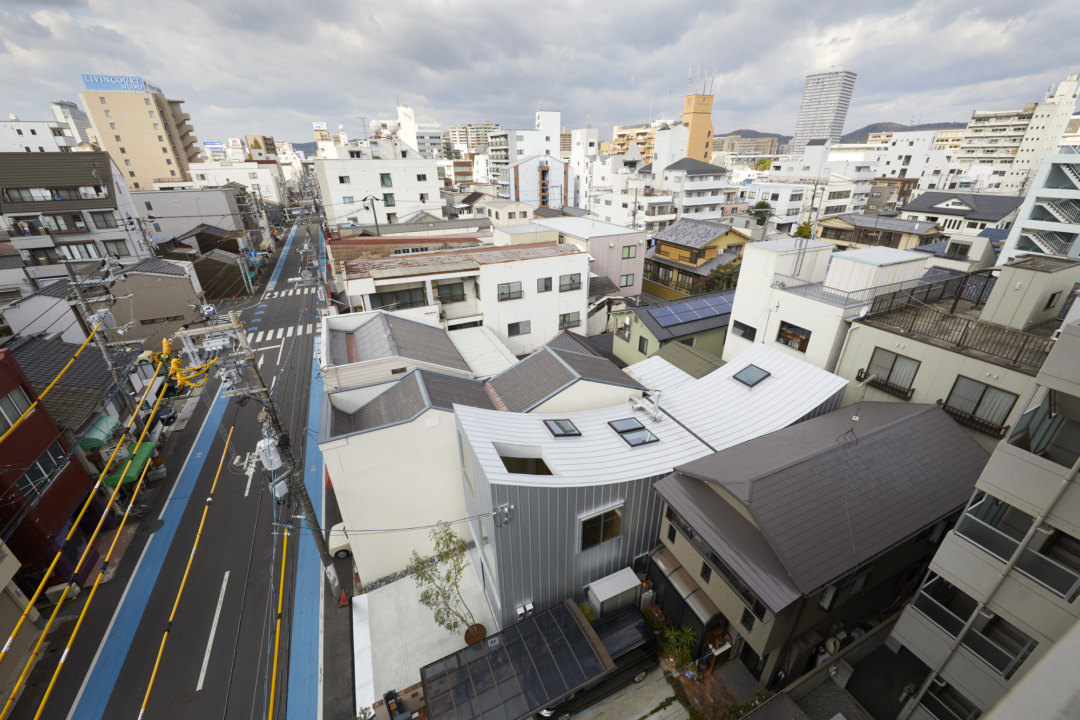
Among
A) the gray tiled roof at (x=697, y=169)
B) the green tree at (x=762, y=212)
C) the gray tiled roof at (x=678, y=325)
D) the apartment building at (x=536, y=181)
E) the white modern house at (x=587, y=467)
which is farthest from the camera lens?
the apartment building at (x=536, y=181)

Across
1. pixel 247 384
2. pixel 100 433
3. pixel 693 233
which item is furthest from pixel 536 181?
pixel 247 384

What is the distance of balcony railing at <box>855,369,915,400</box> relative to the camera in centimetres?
1550

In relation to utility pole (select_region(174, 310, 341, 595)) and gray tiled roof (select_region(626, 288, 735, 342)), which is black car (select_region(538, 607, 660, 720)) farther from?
gray tiled roof (select_region(626, 288, 735, 342))

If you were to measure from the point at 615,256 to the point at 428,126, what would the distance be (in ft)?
497

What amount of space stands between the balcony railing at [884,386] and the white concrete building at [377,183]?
52832mm

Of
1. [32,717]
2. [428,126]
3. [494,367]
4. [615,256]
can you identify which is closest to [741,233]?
[615,256]

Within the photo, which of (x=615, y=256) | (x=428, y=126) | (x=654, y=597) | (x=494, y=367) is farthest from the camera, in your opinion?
(x=428, y=126)

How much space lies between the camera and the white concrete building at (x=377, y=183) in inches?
2092

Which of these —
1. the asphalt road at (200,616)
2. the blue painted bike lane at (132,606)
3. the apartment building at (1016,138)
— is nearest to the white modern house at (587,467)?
the asphalt road at (200,616)

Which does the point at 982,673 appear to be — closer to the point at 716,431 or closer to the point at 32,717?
the point at 716,431

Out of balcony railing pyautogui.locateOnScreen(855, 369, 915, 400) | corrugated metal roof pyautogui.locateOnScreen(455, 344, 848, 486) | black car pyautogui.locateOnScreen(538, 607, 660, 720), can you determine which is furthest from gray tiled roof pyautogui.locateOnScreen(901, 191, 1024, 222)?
black car pyautogui.locateOnScreen(538, 607, 660, 720)

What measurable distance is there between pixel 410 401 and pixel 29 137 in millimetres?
105536

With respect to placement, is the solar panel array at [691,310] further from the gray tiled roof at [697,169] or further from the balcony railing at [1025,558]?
the gray tiled roof at [697,169]

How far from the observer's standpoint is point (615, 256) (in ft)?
125
